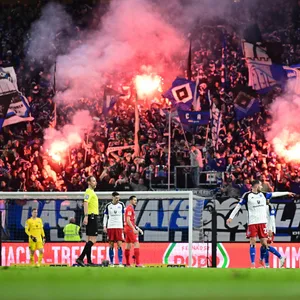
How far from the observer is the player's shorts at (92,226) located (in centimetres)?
1115

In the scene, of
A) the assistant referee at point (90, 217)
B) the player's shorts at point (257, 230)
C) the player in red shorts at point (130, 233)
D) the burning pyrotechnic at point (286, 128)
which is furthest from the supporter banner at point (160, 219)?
the burning pyrotechnic at point (286, 128)

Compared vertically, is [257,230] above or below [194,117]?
below

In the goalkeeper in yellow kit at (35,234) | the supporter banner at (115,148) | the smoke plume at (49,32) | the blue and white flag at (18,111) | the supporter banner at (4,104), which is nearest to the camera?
the goalkeeper in yellow kit at (35,234)

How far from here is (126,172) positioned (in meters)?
20.8

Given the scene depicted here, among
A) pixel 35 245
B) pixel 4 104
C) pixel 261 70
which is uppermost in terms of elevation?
pixel 261 70

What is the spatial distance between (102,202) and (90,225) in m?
3.59

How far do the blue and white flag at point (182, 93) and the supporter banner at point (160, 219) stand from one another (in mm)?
7324

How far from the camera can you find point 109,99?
22.9 metres

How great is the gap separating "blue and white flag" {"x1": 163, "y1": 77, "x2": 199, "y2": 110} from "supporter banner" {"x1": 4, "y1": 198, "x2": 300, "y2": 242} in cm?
732

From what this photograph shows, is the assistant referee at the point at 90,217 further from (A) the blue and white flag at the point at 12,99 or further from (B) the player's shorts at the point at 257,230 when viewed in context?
(A) the blue and white flag at the point at 12,99

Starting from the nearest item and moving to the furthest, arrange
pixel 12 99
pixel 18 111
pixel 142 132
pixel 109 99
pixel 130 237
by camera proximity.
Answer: pixel 130 237 < pixel 142 132 < pixel 109 99 < pixel 18 111 < pixel 12 99

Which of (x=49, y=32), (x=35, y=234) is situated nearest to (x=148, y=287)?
(x=35, y=234)

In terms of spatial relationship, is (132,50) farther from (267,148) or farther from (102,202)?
(102,202)

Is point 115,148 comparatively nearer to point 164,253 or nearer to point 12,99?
→ point 12,99
